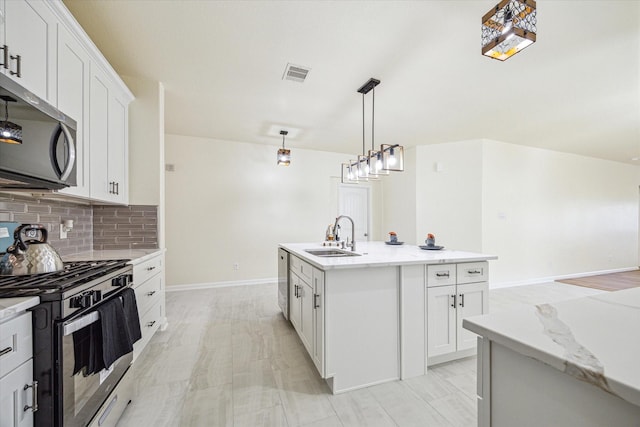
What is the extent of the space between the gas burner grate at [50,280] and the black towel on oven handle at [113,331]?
0.56 feet

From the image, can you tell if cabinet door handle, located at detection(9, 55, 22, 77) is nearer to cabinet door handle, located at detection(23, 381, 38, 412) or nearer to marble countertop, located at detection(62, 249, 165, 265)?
marble countertop, located at detection(62, 249, 165, 265)

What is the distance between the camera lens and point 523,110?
3469 mm

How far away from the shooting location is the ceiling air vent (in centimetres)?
250

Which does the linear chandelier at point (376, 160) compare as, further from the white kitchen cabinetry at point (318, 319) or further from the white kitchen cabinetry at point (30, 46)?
the white kitchen cabinetry at point (30, 46)

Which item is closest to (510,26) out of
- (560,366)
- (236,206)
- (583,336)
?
(583,336)

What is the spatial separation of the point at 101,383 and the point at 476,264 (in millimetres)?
2621

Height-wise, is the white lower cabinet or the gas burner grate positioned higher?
the gas burner grate

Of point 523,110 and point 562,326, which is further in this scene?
point 523,110

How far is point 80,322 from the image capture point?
115 centimetres

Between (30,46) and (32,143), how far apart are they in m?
0.57

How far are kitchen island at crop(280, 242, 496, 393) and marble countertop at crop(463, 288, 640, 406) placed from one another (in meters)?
1.08

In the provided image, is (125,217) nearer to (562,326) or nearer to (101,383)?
(101,383)

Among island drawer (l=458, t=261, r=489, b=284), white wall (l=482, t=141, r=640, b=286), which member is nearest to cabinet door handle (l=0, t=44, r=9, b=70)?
island drawer (l=458, t=261, r=489, b=284)

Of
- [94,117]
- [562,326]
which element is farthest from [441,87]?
[94,117]
